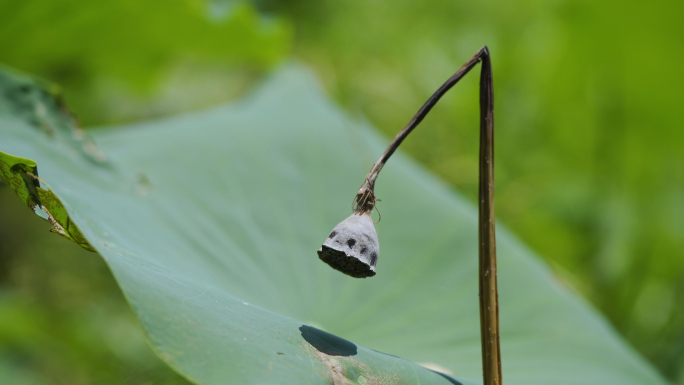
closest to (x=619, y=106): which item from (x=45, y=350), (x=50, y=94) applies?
(x=50, y=94)

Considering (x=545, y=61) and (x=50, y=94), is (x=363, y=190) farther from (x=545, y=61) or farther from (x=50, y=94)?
(x=545, y=61)

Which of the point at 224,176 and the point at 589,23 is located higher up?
the point at 589,23

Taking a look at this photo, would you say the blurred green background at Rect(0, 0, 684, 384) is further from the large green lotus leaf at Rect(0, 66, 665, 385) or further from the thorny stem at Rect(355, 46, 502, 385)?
the thorny stem at Rect(355, 46, 502, 385)

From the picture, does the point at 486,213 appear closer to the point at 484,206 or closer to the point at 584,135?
the point at 484,206

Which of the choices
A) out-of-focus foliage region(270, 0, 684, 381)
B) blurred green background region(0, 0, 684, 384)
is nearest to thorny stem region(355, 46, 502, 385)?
blurred green background region(0, 0, 684, 384)

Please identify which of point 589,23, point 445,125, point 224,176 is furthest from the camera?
point 445,125

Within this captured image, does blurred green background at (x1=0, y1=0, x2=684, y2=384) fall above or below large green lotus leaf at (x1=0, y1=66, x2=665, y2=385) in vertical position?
above
